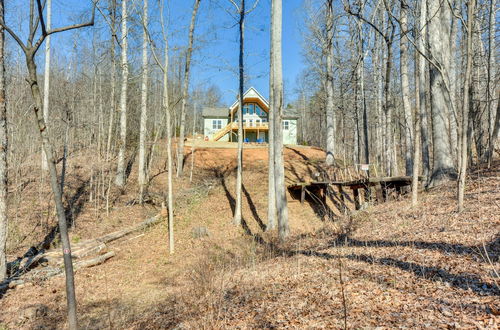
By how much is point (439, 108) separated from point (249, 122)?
73.4 ft

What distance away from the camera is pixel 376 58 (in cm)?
1789

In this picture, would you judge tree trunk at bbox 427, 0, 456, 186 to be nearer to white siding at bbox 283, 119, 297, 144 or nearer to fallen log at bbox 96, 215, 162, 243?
fallen log at bbox 96, 215, 162, 243

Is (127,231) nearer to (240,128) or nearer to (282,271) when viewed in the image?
(240,128)

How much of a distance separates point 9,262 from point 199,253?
200 inches

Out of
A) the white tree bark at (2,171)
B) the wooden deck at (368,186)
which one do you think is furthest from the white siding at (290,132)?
the white tree bark at (2,171)

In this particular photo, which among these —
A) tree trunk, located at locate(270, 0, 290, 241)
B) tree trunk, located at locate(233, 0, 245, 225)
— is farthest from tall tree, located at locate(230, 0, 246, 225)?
tree trunk, located at locate(270, 0, 290, 241)

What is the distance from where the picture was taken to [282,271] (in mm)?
5582

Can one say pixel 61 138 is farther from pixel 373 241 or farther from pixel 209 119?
pixel 373 241

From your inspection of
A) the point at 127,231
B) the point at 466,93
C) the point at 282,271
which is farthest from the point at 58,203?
the point at 127,231

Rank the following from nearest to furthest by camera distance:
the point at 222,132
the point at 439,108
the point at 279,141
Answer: the point at 439,108
the point at 279,141
the point at 222,132

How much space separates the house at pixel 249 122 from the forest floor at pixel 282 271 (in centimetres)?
1730

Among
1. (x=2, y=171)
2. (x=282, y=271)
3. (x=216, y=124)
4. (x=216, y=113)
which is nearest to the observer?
(x=282, y=271)

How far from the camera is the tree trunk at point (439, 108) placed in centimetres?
891

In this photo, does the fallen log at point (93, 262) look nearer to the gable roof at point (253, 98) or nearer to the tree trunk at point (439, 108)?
the tree trunk at point (439, 108)
